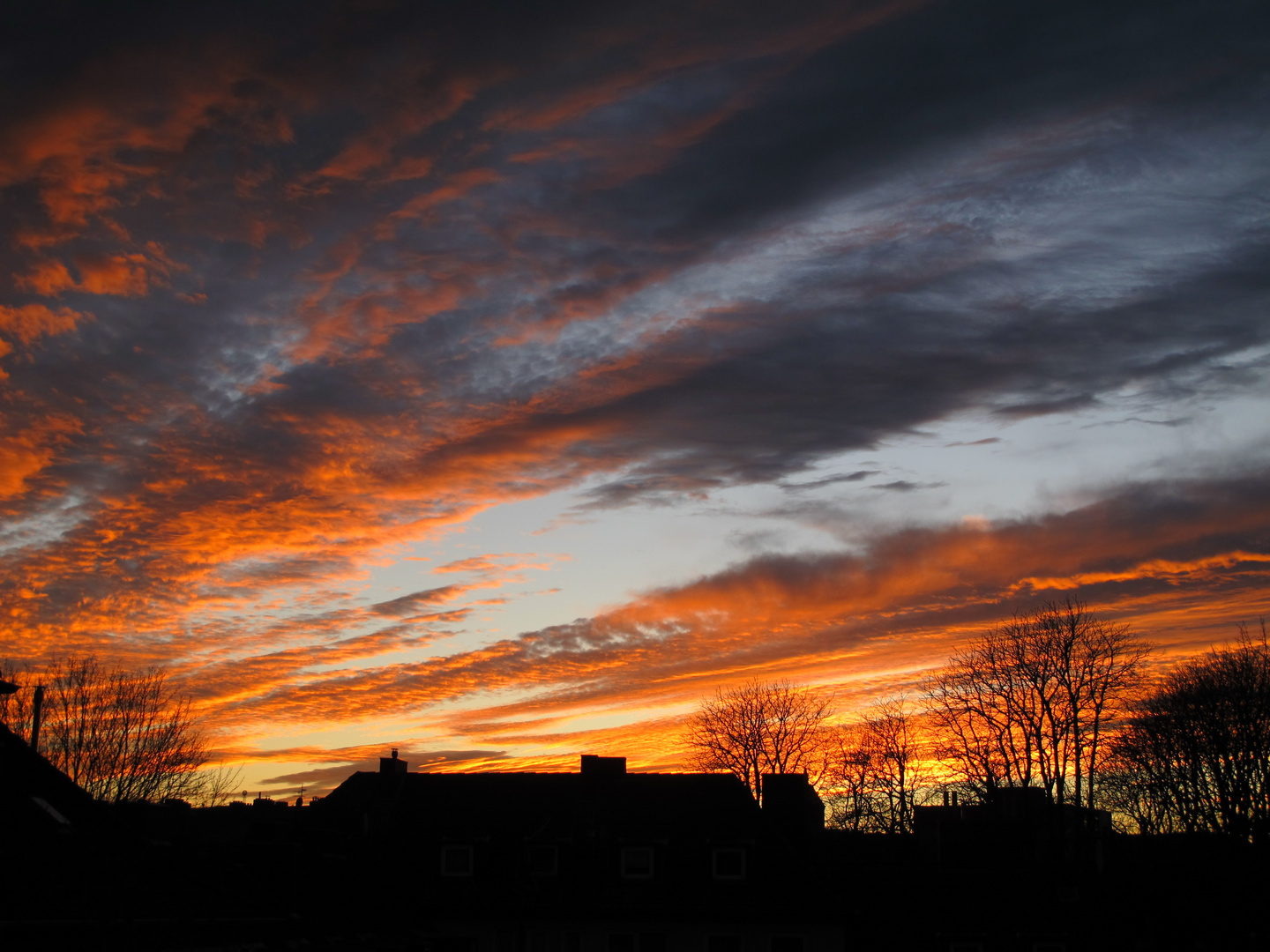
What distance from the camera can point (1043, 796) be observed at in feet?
200

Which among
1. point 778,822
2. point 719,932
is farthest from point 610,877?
→ point 778,822

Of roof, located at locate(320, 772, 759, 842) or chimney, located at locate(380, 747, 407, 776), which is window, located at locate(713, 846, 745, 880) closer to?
roof, located at locate(320, 772, 759, 842)

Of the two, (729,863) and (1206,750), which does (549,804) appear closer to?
(729,863)

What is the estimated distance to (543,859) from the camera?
45.9m

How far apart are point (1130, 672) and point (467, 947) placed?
37078 millimetres

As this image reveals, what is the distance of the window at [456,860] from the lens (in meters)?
46.1

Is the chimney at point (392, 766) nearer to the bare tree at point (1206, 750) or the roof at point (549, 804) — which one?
the roof at point (549, 804)

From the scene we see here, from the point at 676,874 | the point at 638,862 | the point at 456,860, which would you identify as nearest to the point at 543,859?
the point at 456,860

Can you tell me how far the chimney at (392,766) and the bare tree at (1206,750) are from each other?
38407 mm

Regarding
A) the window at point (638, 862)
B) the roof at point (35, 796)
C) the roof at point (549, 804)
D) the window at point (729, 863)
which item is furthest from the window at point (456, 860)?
the roof at point (35, 796)

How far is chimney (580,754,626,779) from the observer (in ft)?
169

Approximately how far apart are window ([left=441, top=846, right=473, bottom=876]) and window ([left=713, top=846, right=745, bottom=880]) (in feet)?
35.6

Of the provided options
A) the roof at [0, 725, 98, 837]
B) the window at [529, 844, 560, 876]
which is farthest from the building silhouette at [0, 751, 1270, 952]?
the roof at [0, 725, 98, 837]

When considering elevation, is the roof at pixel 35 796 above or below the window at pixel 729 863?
above
